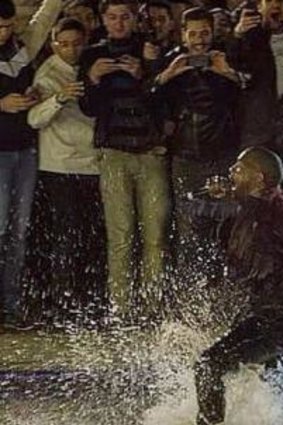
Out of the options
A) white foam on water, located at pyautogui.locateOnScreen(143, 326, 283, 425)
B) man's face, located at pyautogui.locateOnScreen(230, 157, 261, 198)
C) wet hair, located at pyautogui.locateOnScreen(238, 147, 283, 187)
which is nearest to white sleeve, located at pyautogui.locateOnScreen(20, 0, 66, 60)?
wet hair, located at pyautogui.locateOnScreen(238, 147, 283, 187)

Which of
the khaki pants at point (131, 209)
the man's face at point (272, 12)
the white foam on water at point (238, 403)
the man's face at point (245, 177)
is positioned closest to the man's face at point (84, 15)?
the khaki pants at point (131, 209)

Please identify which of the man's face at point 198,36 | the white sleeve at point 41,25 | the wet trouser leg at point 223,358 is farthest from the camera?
the white sleeve at point 41,25

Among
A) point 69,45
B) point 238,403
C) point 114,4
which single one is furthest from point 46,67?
point 238,403

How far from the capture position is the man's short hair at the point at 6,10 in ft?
32.6

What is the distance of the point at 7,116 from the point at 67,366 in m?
1.46

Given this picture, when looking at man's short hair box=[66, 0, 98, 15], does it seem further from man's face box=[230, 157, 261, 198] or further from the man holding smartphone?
man's face box=[230, 157, 261, 198]

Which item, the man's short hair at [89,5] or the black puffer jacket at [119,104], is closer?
the black puffer jacket at [119,104]

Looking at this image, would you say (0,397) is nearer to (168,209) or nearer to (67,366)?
(67,366)

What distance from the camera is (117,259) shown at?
1008cm

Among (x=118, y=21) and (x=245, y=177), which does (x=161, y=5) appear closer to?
(x=118, y=21)

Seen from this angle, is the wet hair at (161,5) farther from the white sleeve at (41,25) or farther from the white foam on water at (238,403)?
the white foam on water at (238,403)

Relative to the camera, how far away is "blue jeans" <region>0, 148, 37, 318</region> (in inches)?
397

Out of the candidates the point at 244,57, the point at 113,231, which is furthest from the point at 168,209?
the point at 244,57

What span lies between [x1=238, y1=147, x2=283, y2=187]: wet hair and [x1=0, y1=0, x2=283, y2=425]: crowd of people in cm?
25
